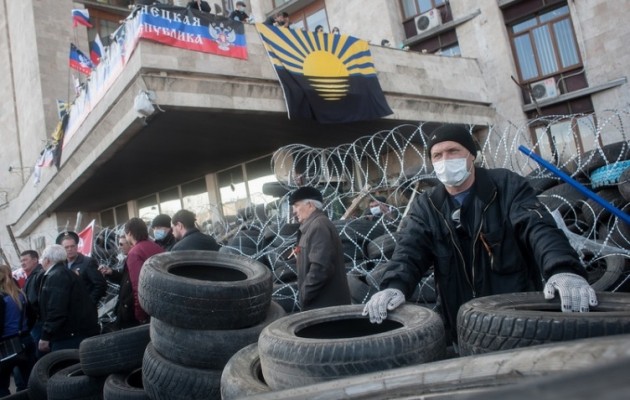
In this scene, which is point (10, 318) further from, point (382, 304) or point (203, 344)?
point (382, 304)

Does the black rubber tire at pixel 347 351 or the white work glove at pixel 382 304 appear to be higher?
the white work glove at pixel 382 304

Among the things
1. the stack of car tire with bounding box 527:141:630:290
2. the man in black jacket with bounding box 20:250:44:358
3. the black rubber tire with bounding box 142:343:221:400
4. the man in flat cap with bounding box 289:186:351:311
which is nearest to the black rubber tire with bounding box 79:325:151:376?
the black rubber tire with bounding box 142:343:221:400

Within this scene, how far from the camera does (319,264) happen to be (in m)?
3.75

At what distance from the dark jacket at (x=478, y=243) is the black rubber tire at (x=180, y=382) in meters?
1.49

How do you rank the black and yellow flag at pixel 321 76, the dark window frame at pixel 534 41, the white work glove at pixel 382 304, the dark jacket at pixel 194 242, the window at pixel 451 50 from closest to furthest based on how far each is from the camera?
the white work glove at pixel 382 304 → the dark jacket at pixel 194 242 → the black and yellow flag at pixel 321 76 → the dark window frame at pixel 534 41 → the window at pixel 451 50

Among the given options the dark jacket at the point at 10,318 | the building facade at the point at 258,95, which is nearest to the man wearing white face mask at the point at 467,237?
the dark jacket at the point at 10,318

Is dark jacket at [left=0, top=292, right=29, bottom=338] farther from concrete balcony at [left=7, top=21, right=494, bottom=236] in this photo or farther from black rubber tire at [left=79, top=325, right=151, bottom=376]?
concrete balcony at [left=7, top=21, right=494, bottom=236]

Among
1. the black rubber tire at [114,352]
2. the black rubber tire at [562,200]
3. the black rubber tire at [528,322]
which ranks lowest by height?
the black rubber tire at [114,352]

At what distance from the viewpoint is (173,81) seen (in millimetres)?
9055

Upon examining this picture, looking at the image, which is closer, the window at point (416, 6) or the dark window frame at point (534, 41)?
the dark window frame at point (534, 41)

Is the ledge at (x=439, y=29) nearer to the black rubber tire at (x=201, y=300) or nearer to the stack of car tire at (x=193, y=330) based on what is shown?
the black rubber tire at (x=201, y=300)

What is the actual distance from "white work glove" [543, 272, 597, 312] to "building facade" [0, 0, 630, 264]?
831cm

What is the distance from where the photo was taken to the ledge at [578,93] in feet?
42.9

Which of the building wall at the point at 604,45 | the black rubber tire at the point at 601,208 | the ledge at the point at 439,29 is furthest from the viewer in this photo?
the ledge at the point at 439,29
